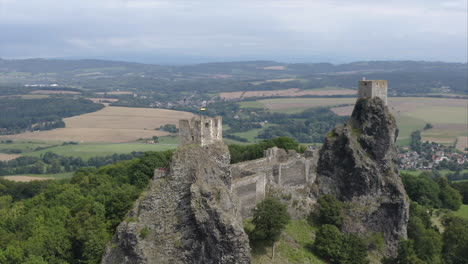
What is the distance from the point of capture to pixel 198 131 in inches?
1173

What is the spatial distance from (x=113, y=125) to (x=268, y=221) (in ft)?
351

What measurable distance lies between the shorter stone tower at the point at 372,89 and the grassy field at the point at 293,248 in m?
15.1

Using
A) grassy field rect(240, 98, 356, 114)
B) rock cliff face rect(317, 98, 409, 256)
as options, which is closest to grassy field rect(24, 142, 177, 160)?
rock cliff face rect(317, 98, 409, 256)

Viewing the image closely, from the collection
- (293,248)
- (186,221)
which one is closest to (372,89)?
(293,248)

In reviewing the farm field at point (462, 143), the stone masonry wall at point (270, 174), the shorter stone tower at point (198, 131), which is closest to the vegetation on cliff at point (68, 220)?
the stone masonry wall at point (270, 174)

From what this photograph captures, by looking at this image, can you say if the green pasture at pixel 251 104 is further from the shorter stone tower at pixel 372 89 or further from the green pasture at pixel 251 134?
the shorter stone tower at pixel 372 89

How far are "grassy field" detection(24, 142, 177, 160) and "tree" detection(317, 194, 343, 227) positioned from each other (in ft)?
203

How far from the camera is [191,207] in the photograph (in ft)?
89.9

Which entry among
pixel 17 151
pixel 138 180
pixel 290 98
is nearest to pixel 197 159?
pixel 138 180

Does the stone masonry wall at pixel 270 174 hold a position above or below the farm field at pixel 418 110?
above

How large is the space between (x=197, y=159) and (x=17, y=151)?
98145mm

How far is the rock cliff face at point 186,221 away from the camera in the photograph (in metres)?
26.8

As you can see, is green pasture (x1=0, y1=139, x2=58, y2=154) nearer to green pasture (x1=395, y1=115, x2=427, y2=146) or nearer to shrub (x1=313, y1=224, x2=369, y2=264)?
green pasture (x1=395, y1=115, x2=427, y2=146)

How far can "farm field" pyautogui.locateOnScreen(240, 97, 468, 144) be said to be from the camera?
126 metres
